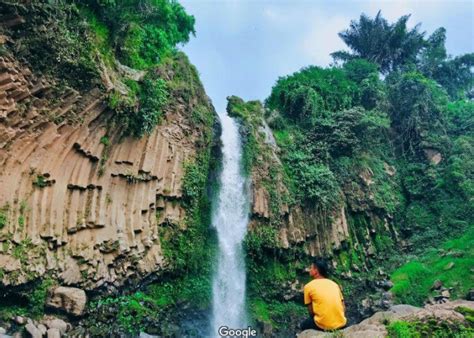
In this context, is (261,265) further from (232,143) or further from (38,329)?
(38,329)

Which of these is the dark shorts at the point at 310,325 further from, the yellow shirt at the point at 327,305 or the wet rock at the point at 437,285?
the wet rock at the point at 437,285

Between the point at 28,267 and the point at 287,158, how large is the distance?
10779mm

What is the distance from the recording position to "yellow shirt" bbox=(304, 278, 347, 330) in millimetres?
4738

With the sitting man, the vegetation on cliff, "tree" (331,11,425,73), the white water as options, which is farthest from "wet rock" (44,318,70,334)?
"tree" (331,11,425,73)

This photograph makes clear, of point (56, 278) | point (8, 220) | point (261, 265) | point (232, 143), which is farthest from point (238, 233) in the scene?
point (8, 220)

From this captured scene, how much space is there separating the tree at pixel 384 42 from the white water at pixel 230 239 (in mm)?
15195

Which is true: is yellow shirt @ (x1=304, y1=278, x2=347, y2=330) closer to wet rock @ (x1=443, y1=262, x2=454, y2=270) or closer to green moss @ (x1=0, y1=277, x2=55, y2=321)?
green moss @ (x1=0, y1=277, x2=55, y2=321)

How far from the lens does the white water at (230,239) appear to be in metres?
13.3

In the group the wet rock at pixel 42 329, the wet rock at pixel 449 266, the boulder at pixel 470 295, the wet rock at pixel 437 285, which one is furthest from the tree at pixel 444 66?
the wet rock at pixel 42 329

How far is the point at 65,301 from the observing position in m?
9.74

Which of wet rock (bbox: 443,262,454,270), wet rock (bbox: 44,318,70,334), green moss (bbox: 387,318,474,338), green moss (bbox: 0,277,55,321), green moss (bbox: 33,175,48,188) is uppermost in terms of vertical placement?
green moss (bbox: 33,175,48,188)

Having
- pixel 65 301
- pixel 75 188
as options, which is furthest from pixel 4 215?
pixel 65 301

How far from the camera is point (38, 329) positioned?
8906 millimetres

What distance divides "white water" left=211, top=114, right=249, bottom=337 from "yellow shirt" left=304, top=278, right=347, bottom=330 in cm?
857
